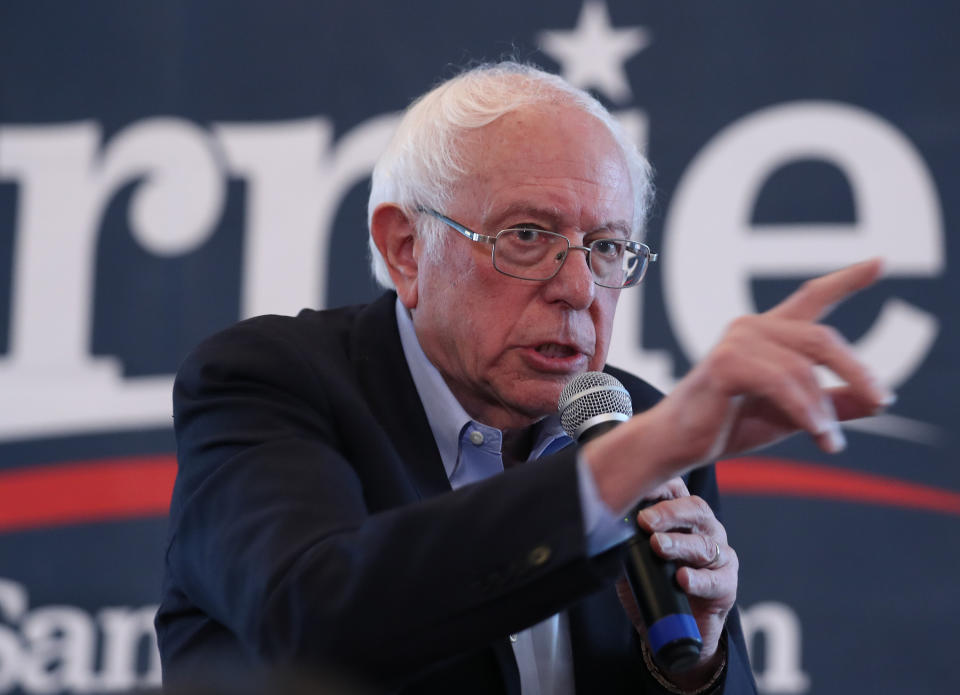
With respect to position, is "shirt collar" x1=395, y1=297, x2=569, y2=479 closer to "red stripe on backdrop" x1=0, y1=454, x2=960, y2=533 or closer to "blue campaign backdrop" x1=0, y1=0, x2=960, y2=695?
"blue campaign backdrop" x1=0, y1=0, x2=960, y2=695

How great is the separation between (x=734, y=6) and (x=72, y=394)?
7.92ft

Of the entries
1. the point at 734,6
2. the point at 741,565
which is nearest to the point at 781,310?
the point at 741,565

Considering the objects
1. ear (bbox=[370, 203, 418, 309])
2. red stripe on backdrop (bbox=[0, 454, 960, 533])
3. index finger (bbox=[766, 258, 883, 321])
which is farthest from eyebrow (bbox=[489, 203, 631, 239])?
red stripe on backdrop (bbox=[0, 454, 960, 533])

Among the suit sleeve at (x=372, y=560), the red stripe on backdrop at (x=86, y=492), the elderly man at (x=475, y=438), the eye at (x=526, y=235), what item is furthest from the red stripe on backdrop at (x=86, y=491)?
the suit sleeve at (x=372, y=560)

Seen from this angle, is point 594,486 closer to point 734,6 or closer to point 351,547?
point 351,547

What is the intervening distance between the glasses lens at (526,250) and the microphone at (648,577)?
1.35 feet

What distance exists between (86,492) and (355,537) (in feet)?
7.96

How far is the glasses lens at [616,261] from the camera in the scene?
2.04 m

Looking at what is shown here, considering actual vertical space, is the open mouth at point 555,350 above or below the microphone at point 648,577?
above

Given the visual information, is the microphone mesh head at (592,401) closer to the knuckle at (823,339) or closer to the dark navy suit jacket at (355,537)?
the dark navy suit jacket at (355,537)

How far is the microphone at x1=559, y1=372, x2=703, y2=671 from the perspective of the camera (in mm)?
1434

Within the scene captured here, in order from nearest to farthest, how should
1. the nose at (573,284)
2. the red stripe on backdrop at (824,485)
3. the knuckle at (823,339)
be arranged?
the knuckle at (823,339)
the nose at (573,284)
the red stripe on backdrop at (824,485)

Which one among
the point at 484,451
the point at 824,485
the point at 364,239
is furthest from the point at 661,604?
the point at 364,239

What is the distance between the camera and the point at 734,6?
3436 millimetres
